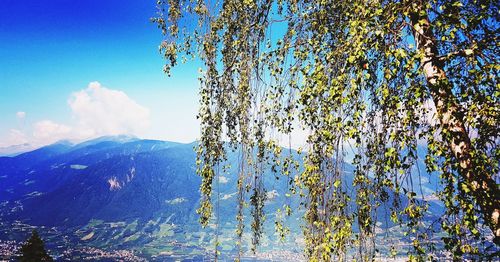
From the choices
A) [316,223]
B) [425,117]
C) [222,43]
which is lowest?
[316,223]

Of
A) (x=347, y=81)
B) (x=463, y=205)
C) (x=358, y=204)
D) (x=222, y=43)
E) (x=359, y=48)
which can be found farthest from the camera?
(x=222, y=43)

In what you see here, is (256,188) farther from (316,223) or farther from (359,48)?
(359,48)

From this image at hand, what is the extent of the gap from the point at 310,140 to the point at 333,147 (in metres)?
0.50

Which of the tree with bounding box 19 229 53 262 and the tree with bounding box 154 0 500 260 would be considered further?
the tree with bounding box 19 229 53 262

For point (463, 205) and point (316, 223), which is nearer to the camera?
point (463, 205)

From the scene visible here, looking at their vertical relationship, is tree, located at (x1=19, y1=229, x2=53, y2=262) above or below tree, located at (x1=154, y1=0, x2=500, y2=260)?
below

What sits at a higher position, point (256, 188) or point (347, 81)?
point (347, 81)

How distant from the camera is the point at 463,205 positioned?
2980 mm

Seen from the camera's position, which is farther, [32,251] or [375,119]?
[32,251]

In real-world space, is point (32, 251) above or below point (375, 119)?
below

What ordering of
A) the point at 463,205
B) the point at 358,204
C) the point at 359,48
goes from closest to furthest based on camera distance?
the point at 359,48, the point at 463,205, the point at 358,204

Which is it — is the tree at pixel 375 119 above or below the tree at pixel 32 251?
above

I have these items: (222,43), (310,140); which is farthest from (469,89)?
(222,43)

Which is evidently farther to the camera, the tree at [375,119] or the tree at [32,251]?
the tree at [32,251]
